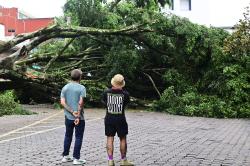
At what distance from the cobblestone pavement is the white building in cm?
2438

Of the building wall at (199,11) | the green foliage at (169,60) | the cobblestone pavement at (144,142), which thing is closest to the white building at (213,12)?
the building wall at (199,11)

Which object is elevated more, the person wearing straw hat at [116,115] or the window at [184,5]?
the window at [184,5]

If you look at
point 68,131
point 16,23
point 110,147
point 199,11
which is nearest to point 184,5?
point 199,11

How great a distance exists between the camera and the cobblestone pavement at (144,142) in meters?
8.79

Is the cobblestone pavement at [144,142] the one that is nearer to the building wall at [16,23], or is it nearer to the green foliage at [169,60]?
the green foliage at [169,60]

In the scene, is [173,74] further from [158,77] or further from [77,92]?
[77,92]

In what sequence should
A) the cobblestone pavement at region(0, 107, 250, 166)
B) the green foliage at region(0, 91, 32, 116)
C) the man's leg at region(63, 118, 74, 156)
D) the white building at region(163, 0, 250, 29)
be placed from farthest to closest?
the white building at region(163, 0, 250, 29) < the green foliage at region(0, 91, 32, 116) < the cobblestone pavement at region(0, 107, 250, 166) < the man's leg at region(63, 118, 74, 156)

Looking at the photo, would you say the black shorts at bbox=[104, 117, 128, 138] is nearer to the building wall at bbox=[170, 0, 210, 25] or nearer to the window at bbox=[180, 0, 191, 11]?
the building wall at bbox=[170, 0, 210, 25]

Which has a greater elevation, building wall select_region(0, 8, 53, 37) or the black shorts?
building wall select_region(0, 8, 53, 37)

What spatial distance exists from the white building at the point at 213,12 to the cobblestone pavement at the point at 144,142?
24.4 m

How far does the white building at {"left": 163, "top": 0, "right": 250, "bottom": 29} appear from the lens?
40.5 meters

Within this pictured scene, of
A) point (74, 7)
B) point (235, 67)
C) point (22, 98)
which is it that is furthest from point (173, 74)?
point (22, 98)

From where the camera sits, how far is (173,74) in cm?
2258

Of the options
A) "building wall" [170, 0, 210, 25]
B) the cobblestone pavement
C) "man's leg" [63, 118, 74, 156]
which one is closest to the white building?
"building wall" [170, 0, 210, 25]
